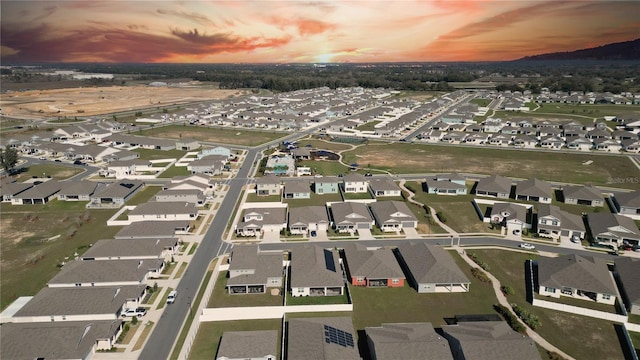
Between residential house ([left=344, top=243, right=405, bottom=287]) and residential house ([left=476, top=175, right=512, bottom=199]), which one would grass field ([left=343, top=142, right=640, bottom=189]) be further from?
residential house ([left=344, top=243, right=405, bottom=287])

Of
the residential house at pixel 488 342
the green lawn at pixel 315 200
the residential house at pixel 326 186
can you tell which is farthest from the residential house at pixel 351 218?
the residential house at pixel 488 342

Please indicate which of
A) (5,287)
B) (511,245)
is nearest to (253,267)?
(5,287)

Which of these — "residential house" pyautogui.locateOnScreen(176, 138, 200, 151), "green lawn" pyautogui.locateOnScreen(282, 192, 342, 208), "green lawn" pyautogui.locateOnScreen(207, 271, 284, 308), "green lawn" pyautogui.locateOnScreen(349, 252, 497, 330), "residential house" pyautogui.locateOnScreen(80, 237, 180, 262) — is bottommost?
"green lawn" pyautogui.locateOnScreen(349, 252, 497, 330)

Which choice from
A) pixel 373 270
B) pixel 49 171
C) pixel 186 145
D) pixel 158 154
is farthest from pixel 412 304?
pixel 49 171

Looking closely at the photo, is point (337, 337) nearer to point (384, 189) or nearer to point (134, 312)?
point (134, 312)

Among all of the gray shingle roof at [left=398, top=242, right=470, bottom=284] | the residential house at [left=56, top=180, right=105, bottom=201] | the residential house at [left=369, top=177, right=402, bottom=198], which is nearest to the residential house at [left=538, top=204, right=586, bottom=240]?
the gray shingle roof at [left=398, top=242, right=470, bottom=284]
